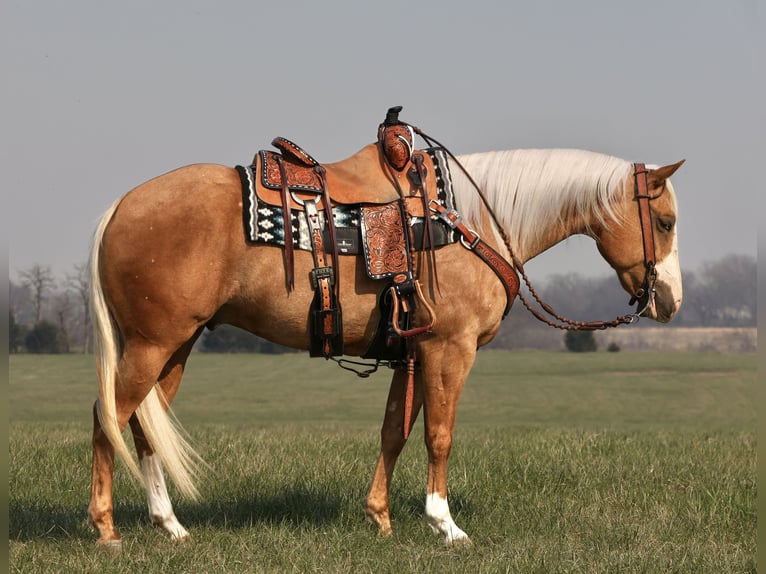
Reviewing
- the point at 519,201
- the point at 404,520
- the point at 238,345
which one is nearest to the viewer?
the point at 519,201


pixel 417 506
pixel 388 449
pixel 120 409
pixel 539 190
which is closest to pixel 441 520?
pixel 388 449

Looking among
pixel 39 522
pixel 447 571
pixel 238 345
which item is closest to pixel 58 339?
pixel 238 345

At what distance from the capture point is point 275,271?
15.6 feet

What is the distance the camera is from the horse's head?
5262 millimetres

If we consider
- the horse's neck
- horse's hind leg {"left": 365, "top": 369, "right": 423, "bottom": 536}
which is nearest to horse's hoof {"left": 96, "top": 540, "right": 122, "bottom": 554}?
horse's hind leg {"left": 365, "top": 369, "right": 423, "bottom": 536}

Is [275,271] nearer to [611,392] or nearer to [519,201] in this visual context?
[519,201]

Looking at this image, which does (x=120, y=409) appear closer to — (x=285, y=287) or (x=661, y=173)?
(x=285, y=287)

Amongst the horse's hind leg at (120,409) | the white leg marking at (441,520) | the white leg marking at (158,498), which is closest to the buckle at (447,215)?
the white leg marking at (441,520)

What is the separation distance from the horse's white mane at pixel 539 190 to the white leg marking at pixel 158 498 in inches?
94.8

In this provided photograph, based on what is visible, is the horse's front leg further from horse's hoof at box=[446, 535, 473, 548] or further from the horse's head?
the horse's head

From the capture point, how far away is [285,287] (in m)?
4.78

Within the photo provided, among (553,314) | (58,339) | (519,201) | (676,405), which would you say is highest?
(519,201)

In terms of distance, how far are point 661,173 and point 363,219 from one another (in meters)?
1.80

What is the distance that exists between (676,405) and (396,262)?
27.3 meters
